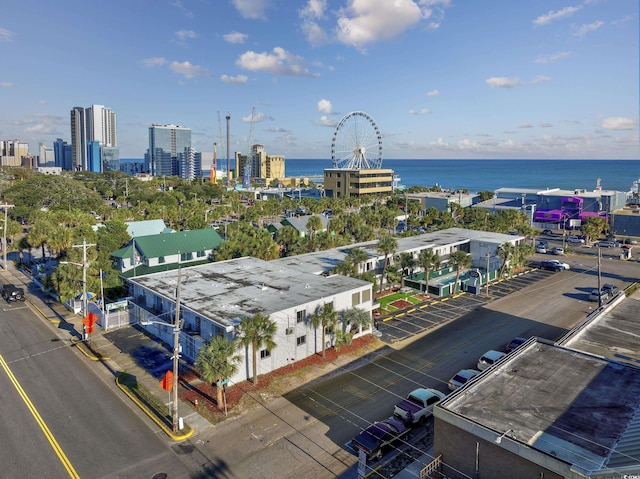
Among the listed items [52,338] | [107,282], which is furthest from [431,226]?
[52,338]

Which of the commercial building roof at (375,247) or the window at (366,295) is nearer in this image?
the window at (366,295)

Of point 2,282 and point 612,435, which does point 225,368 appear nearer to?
point 612,435

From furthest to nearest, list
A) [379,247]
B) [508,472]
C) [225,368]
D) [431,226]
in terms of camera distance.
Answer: [431,226]
[379,247]
[225,368]
[508,472]

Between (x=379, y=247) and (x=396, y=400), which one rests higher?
(x=379, y=247)

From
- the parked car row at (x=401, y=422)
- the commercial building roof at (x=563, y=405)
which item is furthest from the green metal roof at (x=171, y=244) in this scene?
the commercial building roof at (x=563, y=405)

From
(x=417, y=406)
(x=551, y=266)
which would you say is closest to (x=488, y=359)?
(x=417, y=406)

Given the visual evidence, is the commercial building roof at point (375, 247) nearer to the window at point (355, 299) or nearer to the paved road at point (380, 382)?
the window at point (355, 299)

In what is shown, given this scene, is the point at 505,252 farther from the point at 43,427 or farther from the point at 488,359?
the point at 43,427

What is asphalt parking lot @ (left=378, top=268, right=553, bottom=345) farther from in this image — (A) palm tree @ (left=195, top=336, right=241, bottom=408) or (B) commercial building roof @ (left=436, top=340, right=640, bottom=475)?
(A) palm tree @ (left=195, top=336, right=241, bottom=408)
